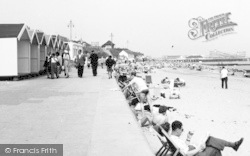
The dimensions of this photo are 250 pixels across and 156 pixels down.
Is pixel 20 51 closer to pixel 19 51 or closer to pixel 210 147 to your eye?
pixel 19 51

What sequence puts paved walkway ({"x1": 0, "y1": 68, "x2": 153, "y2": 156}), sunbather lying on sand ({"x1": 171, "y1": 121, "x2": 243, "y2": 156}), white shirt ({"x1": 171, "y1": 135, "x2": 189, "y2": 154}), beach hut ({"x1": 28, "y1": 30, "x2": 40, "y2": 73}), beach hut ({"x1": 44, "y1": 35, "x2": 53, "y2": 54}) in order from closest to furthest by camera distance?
sunbather lying on sand ({"x1": 171, "y1": 121, "x2": 243, "y2": 156})
paved walkway ({"x1": 0, "y1": 68, "x2": 153, "y2": 156})
white shirt ({"x1": 171, "y1": 135, "x2": 189, "y2": 154})
beach hut ({"x1": 28, "y1": 30, "x2": 40, "y2": 73})
beach hut ({"x1": 44, "y1": 35, "x2": 53, "y2": 54})

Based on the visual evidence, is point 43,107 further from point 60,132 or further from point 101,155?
point 101,155

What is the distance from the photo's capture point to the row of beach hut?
17.5 meters

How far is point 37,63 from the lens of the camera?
2205 centimetres

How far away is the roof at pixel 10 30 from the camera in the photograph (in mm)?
17422

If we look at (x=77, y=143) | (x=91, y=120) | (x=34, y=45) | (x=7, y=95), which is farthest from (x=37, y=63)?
(x=77, y=143)

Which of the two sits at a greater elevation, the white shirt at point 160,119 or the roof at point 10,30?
the roof at point 10,30

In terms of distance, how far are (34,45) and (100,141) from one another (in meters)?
17.2

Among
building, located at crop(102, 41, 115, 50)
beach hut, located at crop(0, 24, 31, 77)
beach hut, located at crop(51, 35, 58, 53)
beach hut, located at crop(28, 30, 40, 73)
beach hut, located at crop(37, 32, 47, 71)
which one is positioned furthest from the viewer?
building, located at crop(102, 41, 115, 50)

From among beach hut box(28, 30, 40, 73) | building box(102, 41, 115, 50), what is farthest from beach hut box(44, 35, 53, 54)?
building box(102, 41, 115, 50)

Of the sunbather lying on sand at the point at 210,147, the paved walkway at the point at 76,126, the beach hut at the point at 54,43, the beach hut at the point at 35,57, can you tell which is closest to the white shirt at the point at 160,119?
the paved walkway at the point at 76,126

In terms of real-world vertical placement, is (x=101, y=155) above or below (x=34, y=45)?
below

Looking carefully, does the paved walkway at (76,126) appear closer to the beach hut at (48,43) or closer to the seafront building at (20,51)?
the seafront building at (20,51)

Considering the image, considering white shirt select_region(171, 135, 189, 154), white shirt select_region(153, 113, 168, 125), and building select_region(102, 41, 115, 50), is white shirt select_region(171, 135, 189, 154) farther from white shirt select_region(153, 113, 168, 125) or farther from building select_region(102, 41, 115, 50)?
building select_region(102, 41, 115, 50)
